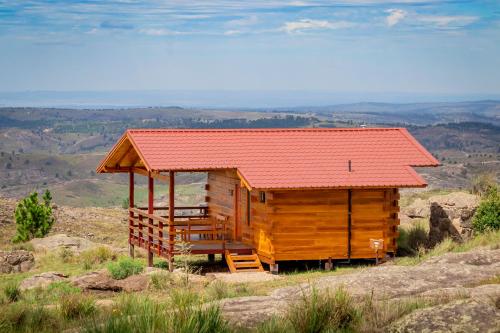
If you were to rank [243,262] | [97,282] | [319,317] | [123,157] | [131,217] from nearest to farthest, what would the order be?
1. [319,317]
2. [97,282]
3. [243,262]
4. [123,157]
5. [131,217]

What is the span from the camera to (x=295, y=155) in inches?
922

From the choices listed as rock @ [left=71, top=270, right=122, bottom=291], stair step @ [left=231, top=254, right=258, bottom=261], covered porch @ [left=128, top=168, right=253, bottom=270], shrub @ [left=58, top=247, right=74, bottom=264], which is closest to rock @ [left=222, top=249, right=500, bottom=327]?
stair step @ [left=231, top=254, right=258, bottom=261]

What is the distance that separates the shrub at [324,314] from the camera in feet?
32.3

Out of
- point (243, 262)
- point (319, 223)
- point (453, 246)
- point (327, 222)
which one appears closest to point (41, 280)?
point (243, 262)

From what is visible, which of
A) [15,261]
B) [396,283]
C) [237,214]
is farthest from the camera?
[15,261]

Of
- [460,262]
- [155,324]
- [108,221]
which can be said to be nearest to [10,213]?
[108,221]

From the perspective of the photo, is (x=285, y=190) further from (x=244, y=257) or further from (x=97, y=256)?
(x=97, y=256)

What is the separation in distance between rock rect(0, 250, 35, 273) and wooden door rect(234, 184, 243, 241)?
615cm

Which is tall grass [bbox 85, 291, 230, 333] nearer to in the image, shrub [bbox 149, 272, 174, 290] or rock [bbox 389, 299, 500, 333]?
rock [bbox 389, 299, 500, 333]

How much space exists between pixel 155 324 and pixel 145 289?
31.8 ft

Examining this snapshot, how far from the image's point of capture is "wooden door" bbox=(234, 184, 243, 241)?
23703 mm

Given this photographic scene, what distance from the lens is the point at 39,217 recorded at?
33.5m

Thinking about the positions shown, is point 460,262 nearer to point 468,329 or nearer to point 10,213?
point 468,329

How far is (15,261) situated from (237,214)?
6541 millimetres
